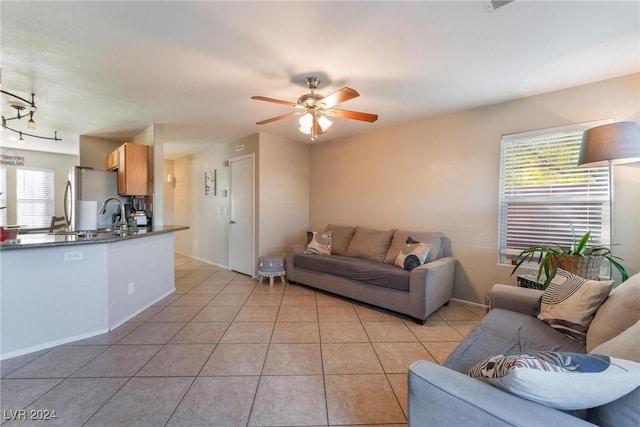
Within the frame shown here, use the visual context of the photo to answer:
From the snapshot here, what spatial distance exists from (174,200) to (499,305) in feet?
22.5

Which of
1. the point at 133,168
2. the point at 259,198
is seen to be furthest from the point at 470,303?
the point at 133,168

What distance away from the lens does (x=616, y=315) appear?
52.6 inches

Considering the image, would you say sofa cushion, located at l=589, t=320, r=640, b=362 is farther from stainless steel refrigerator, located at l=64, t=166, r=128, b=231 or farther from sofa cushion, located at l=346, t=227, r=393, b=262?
stainless steel refrigerator, located at l=64, t=166, r=128, b=231

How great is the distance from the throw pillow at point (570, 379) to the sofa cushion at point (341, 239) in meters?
2.99

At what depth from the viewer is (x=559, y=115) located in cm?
258

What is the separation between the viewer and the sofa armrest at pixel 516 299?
1.90m

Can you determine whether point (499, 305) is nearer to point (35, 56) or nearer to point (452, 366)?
point (452, 366)

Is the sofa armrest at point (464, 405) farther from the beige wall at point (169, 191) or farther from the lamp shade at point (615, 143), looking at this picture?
the beige wall at point (169, 191)

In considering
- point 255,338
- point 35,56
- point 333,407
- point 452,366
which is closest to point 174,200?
point 35,56

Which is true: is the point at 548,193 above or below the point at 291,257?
above

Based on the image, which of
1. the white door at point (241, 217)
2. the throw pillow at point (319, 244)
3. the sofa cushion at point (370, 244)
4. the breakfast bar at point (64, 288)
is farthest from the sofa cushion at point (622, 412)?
the white door at point (241, 217)

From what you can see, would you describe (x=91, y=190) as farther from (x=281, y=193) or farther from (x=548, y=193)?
(x=548, y=193)

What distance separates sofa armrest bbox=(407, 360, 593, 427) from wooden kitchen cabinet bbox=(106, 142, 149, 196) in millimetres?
4132

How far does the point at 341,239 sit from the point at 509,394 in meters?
3.12
